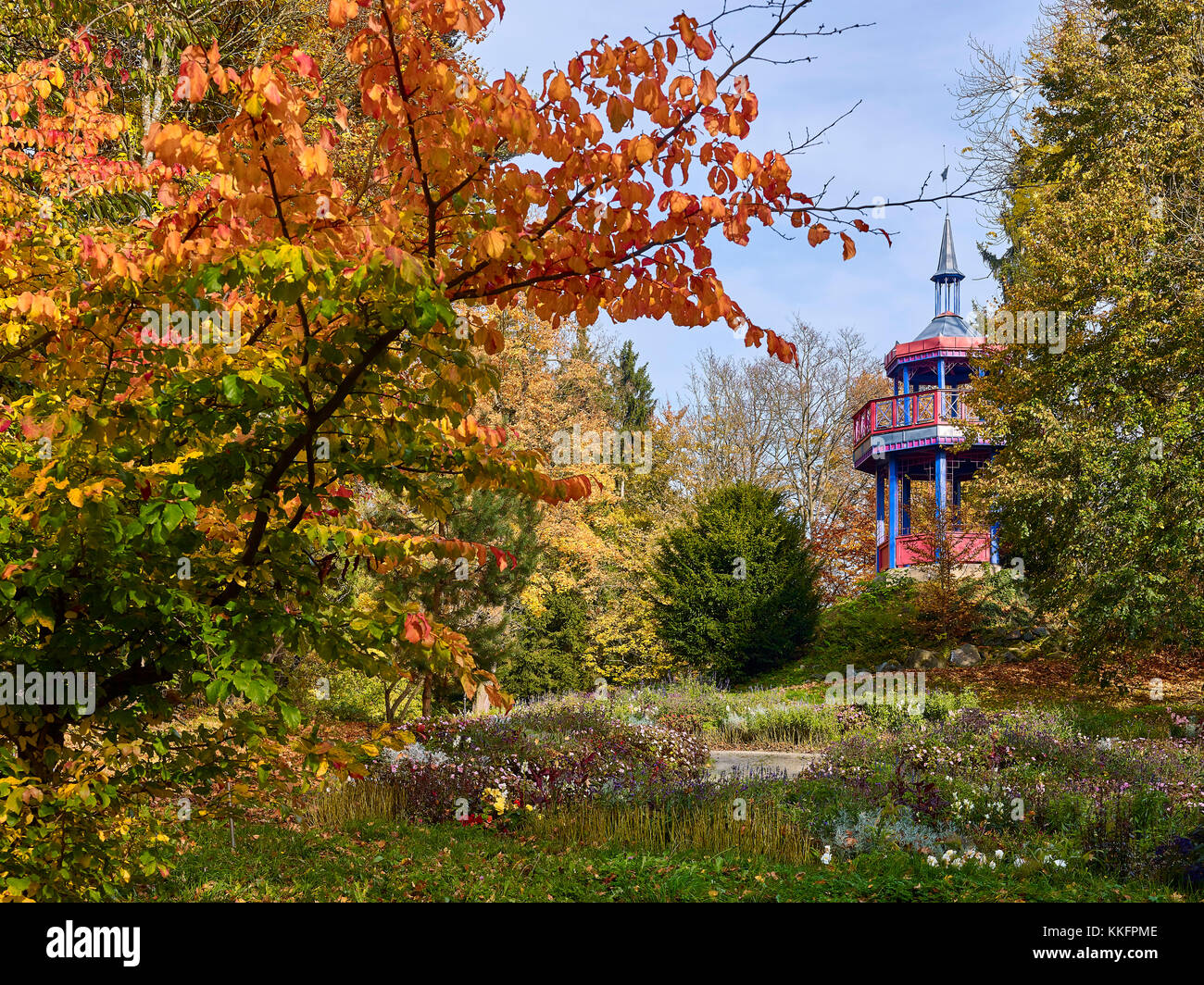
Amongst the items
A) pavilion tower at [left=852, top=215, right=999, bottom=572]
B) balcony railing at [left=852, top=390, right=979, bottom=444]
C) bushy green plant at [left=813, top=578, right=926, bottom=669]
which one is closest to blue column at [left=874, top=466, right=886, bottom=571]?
pavilion tower at [left=852, top=215, right=999, bottom=572]

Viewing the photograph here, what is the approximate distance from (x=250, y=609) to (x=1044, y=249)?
15.5 meters

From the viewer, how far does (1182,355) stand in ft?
46.1

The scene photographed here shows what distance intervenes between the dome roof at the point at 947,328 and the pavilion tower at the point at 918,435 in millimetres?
27

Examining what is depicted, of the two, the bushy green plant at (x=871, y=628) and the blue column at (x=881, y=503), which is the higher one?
the blue column at (x=881, y=503)

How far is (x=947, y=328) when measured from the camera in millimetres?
27969

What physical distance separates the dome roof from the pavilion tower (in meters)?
0.03

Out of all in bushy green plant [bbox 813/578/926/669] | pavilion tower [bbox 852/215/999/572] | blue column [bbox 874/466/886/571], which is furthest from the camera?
blue column [bbox 874/466/886/571]

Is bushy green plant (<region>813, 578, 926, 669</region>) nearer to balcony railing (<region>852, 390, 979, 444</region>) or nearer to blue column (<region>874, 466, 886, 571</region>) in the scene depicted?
blue column (<region>874, 466, 886, 571</region>)

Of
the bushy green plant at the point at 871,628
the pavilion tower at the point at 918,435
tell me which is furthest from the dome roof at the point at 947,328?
the bushy green plant at the point at 871,628

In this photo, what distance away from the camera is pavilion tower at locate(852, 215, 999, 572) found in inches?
966

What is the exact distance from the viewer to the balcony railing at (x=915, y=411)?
2467 cm

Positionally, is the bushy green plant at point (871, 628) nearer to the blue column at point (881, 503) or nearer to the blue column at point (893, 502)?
the blue column at point (893, 502)

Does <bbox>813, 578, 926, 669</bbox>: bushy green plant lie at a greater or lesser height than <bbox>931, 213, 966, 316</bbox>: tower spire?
lesser
